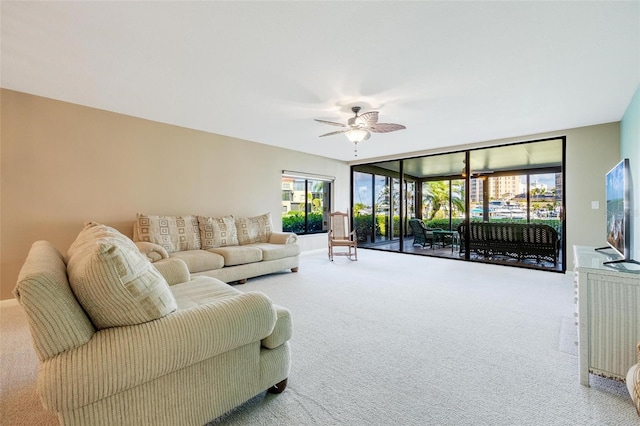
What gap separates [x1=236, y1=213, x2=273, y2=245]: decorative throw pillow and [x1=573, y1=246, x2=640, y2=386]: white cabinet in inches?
163

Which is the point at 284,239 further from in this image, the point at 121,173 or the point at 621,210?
the point at 621,210

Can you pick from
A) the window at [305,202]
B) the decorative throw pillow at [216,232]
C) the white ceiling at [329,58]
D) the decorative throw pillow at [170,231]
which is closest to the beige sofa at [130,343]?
the white ceiling at [329,58]

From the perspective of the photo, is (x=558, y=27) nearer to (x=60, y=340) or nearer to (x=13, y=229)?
(x=60, y=340)

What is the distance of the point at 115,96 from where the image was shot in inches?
126

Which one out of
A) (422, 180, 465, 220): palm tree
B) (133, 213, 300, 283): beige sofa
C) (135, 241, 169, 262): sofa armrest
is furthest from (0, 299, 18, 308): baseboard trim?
(422, 180, 465, 220): palm tree

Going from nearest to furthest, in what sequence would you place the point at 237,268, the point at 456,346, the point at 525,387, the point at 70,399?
the point at 70,399
the point at 525,387
the point at 456,346
the point at 237,268

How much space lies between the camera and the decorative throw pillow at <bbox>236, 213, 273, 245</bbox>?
15.5 feet

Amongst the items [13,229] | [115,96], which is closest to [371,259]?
[115,96]

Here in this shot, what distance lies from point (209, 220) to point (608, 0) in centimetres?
461

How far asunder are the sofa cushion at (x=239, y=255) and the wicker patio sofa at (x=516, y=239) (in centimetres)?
422

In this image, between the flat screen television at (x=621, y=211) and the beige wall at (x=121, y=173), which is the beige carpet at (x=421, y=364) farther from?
the beige wall at (x=121, y=173)

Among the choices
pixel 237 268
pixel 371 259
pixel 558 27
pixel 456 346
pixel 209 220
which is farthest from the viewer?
pixel 371 259

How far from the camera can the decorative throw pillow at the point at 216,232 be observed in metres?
4.24

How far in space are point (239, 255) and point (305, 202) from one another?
2804 millimetres
